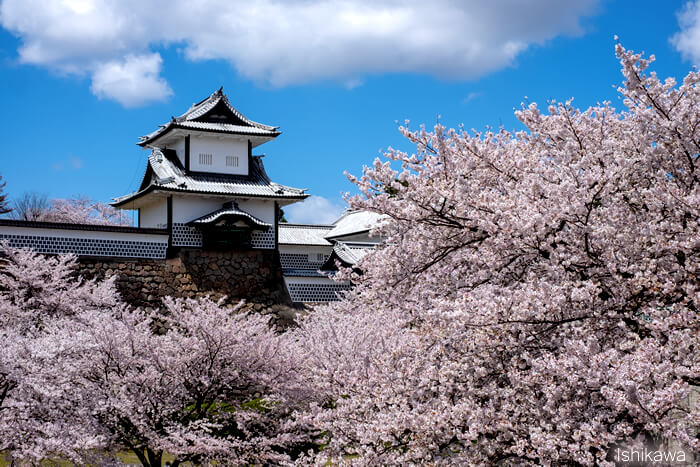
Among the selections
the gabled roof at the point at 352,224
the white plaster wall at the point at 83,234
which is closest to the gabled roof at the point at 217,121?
the white plaster wall at the point at 83,234

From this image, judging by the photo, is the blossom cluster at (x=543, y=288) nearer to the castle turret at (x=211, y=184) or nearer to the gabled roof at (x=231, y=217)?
the gabled roof at (x=231, y=217)

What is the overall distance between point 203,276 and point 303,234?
663cm

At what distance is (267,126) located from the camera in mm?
24234

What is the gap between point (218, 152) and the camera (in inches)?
930

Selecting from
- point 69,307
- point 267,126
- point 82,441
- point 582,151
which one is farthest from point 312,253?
point 582,151

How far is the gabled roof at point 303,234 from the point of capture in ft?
87.0

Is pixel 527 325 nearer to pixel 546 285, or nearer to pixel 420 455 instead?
pixel 546 285

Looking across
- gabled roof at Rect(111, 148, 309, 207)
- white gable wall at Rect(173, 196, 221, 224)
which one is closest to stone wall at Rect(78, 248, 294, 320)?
white gable wall at Rect(173, 196, 221, 224)

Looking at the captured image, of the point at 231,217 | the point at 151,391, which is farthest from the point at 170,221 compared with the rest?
the point at 151,391

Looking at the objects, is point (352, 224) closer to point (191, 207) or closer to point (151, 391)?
point (191, 207)

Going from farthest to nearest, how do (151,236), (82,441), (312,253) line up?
(312,253) < (151,236) < (82,441)

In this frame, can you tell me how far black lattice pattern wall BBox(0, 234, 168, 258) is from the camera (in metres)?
18.7

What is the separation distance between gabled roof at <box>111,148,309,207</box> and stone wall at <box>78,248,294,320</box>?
1.91 m

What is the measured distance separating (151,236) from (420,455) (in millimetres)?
16701
